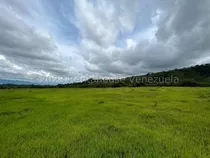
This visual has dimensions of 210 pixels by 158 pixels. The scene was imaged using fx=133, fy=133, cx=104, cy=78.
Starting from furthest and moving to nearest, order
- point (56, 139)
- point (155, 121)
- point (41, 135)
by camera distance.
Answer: point (155, 121) → point (41, 135) → point (56, 139)

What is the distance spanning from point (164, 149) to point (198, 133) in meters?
3.16

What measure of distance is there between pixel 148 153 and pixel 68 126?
518 centimetres

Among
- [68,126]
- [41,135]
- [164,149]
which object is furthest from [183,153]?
[41,135]

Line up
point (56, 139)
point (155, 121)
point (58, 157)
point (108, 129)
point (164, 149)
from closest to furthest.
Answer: point (58, 157) < point (164, 149) < point (56, 139) < point (108, 129) < point (155, 121)

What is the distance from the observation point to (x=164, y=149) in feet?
19.2

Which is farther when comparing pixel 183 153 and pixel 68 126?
pixel 68 126

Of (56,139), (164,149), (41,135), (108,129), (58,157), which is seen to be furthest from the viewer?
(108,129)

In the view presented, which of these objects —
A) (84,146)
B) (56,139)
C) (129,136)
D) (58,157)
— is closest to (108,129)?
(129,136)

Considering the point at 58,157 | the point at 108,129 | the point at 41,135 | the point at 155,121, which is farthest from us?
the point at 155,121

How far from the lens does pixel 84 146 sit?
6074 mm

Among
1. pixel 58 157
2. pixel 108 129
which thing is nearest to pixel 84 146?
pixel 58 157

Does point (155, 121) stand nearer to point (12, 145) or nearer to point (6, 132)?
point (12, 145)

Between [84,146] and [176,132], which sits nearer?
[84,146]

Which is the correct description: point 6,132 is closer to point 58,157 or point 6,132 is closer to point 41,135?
point 41,135
